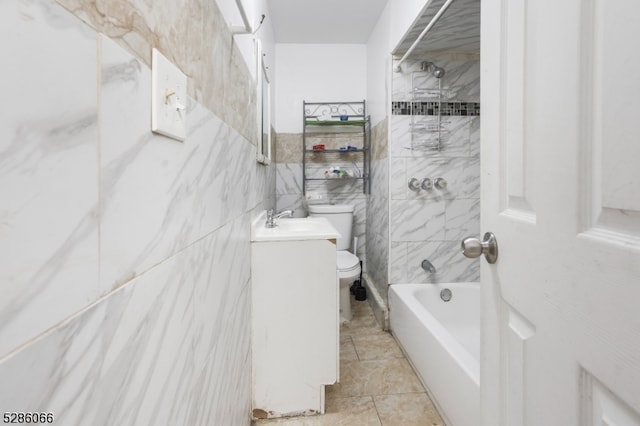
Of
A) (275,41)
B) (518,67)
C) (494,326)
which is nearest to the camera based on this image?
(518,67)

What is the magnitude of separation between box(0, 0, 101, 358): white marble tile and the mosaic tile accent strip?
7.24ft

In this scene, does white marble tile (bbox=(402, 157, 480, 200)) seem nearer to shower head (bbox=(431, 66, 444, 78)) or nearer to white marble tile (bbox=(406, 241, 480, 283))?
white marble tile (bbox=(406, 241, 480, 283))

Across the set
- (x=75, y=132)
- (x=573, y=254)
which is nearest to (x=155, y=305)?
(x=75, y=132)

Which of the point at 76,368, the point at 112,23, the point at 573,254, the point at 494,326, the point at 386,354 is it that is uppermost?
the point at 112,23

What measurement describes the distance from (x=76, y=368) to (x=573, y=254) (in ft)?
2.20

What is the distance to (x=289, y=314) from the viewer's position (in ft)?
5.04

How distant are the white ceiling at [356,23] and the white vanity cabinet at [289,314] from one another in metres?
1.38

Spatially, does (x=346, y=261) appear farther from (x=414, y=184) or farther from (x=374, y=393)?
(x=374, y=393)

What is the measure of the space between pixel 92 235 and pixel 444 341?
1598 mm

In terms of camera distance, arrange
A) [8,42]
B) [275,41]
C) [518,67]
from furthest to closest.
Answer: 1. [275,41]
2. [518,67]
3. [8,42]

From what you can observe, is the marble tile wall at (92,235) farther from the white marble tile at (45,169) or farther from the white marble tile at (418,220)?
the white marble tile at (418,220)

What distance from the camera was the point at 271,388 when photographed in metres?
1.54

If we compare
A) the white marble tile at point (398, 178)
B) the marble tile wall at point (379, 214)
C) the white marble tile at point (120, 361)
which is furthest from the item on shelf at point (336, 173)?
the white marble tile at point (120, 361)

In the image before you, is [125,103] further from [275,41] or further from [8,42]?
[275,41]
